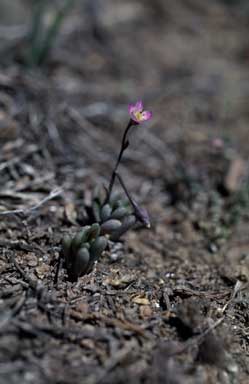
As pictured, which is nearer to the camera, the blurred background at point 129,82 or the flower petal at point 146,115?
the flower petal at point 146,115

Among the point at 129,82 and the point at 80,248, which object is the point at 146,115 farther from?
the point at 129,82

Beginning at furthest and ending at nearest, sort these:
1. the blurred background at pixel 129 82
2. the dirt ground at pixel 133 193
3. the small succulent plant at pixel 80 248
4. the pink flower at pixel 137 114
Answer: the blurred background at pixel 129 82 → the pink flower at pixel 137 114 → the small succulent plant at pixel 80 248 → the dirt ground at pixel 133 193

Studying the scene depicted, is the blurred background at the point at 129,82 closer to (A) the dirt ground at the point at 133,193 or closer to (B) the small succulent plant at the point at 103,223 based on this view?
(A) the dirt ground at the point at 133,193

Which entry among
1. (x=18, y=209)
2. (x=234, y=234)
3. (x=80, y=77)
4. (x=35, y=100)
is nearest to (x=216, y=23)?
(x=80, y=77)

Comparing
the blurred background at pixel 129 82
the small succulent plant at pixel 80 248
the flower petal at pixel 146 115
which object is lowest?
the small succulent plant at pixel 80 248

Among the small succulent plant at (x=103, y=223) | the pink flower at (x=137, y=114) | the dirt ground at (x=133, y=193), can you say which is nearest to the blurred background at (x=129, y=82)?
the dirt ground at (x=133, y=193)

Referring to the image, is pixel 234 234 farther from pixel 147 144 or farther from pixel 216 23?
pixel 216 23
